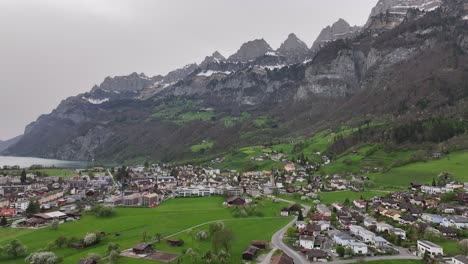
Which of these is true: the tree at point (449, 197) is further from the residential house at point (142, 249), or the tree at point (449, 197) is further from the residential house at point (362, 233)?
the residential house at point (142, 249)

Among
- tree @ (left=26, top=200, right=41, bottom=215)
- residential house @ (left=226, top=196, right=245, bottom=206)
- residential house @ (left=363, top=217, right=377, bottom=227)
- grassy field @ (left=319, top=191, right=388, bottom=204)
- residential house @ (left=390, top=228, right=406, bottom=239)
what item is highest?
tree @ (left=26, top=200, right=41, bottom=215)

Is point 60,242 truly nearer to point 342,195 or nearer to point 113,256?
point 113,256

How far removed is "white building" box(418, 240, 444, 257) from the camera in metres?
56.5

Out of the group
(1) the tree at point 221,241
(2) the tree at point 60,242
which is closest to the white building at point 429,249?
(1) the tree at point 221,241

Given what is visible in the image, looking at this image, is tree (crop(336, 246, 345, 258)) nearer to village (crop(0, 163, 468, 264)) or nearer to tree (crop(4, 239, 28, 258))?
village (crop(0, 163, 468, 264))

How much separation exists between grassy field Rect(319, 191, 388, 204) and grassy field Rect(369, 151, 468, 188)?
11.9 meters

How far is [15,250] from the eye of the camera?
60.2 m

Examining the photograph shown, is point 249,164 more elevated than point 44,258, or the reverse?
point 249,164

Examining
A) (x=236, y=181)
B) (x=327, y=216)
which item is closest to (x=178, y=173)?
(x=236, y=181)

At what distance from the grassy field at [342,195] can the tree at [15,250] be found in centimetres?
6902

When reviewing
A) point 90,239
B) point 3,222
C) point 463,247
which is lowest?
point 463,247

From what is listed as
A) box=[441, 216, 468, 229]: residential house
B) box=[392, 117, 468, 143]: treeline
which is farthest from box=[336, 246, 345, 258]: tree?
box=[392, 117, 468, 143]: treeline

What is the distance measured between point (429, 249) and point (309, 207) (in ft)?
127

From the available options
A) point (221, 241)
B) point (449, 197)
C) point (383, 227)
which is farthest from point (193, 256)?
point (449, 197)
